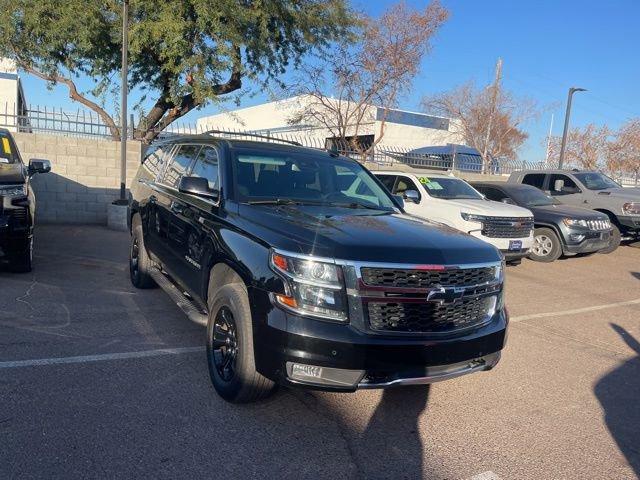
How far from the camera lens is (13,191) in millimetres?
6418

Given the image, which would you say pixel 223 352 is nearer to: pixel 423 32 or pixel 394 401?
pixel 394 401

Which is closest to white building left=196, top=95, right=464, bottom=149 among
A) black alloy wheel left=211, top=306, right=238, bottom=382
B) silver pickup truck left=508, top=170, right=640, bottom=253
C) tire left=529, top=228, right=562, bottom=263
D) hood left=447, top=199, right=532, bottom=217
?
silver pickup truck left=508, top=170, right=640, bottom=253

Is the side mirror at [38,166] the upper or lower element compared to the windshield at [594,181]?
lower

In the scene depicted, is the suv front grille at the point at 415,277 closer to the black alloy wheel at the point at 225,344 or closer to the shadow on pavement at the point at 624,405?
the black alloy wheel at the point at 225,344

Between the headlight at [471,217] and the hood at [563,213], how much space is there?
256 centimetres

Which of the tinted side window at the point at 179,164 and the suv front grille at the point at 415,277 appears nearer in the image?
the suv front grille at the point at 415,277

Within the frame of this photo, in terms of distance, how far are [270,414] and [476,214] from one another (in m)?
6.47

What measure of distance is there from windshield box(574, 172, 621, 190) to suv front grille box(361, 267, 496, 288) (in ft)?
37.0

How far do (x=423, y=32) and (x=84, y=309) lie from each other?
15.7 meters

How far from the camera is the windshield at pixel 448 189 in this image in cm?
1027

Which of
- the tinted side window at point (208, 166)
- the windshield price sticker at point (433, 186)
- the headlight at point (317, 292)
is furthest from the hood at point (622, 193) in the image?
the headlight at point (317, 292)

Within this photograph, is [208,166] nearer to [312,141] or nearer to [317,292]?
[317,292]

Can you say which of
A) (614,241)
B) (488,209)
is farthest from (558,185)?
(488,209)

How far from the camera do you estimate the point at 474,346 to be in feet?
11.6
